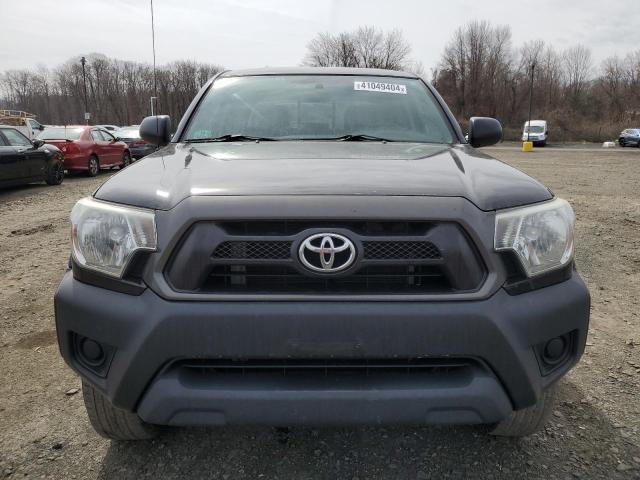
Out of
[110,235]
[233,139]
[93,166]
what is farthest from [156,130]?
[93,166]

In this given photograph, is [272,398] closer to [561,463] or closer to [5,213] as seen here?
[561,463]

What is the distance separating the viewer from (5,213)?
8.82 m

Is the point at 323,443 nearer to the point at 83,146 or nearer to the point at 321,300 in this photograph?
the point at 321,300

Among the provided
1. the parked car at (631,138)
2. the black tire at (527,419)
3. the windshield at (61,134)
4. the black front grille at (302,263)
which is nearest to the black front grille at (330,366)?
the black front grille at (302,263)

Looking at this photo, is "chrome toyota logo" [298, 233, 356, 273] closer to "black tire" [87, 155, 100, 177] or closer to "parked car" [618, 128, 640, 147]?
"black tire" [87, 155, 100, 177]

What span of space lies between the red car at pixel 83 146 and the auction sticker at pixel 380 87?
12.9 metres

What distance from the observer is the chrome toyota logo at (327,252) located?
1704mm

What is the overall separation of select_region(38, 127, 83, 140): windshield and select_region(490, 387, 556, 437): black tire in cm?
1472

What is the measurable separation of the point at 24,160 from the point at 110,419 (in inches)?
425

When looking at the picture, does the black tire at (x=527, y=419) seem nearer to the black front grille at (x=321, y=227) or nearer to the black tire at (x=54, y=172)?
the black front grille at (x=321, y=227)

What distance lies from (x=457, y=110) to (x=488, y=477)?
7570 cm

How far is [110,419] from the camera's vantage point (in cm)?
210

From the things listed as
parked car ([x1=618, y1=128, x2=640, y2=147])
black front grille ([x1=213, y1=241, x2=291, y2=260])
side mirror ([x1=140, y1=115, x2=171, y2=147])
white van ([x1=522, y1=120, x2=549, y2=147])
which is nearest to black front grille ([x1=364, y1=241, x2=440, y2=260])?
black front grille ([x1=213, y1=241, x2=291, y2=260])

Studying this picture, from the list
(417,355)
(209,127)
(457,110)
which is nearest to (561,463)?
(417,355)
